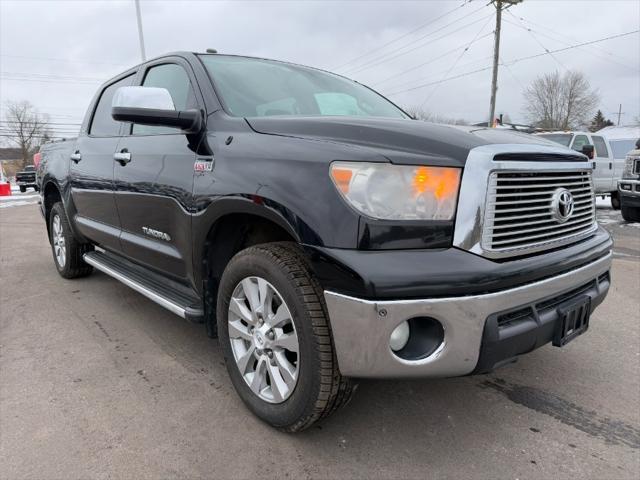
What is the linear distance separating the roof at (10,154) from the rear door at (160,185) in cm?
6783

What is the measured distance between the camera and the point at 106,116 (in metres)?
4.06

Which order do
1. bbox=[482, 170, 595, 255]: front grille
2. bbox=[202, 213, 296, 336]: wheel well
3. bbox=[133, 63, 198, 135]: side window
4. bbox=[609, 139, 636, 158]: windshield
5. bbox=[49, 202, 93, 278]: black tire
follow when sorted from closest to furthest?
1. bbox=[482, 170, 595, 255]: front grille
2. bbox=[202, 213, 296, 336]: wheel well
3. bbox=[133, 63, 198, 135]: side window
4. bbox=[49, 202, 93, 278]: black tire
5. bbox=[609, 139, 636, 158]: windshield

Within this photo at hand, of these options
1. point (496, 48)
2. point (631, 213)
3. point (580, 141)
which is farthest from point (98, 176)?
point (496, 48)

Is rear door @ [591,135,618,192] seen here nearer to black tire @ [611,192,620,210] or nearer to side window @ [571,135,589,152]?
black tire @ [611,192,620,210]

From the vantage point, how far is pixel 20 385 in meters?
2.70

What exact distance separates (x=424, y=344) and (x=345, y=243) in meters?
0.49

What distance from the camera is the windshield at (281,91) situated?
2684 millimetres

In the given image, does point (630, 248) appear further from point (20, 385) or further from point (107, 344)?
point (20, 385)

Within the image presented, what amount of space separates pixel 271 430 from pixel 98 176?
2.46m

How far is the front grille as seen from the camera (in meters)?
1.82

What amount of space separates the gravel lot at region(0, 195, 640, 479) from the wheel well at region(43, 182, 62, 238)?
6.21ft

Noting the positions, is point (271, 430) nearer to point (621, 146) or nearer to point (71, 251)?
point (71, 251)

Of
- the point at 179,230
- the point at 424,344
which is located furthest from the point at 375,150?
the point at 179,230

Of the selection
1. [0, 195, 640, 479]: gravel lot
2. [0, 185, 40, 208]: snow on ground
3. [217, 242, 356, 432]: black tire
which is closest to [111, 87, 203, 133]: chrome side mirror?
[217, 242, 356, 432]: black tire
